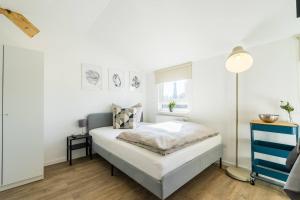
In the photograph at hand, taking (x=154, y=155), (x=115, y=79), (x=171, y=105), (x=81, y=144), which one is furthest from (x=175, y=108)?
(x=81, y=144)

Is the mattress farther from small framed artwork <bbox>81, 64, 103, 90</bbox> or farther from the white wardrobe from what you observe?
small framed artwork <bbox>81, 64, 103, 90</bbox>

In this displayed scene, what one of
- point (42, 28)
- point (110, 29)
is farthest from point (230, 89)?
point (42, 28)

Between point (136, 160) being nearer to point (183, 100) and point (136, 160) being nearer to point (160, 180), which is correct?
point (160, 180)

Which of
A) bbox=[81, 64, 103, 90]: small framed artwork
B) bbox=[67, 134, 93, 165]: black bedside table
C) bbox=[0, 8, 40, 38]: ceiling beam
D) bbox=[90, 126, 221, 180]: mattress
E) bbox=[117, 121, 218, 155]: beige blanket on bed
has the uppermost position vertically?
bbox=[0, 8, 40, 38]: ceiling beam

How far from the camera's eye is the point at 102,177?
2.11m

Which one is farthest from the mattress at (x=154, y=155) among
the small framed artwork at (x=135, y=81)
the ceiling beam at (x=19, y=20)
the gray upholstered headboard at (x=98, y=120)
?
the ceiling beam at (x=19, y=20)

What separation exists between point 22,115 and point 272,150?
3405 mm

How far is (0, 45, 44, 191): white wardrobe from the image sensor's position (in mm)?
1797

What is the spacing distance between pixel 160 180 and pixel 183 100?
219cm

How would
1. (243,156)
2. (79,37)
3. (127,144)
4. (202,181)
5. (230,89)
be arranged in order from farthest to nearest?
(79,37) → (230,89) → (243,156) → (202,181) → (127,144)

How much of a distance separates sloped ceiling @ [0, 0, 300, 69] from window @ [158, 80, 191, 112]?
0.61 metres

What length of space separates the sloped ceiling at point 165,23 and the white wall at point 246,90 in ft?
0.76

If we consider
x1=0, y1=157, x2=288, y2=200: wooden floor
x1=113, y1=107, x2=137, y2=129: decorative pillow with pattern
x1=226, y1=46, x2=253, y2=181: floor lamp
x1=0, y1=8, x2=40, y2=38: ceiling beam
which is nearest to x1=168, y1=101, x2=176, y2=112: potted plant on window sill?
x1=113, y1=107, x2=137, y2=129: decorative pillow with pattern

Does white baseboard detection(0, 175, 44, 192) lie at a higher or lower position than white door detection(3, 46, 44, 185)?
lower
